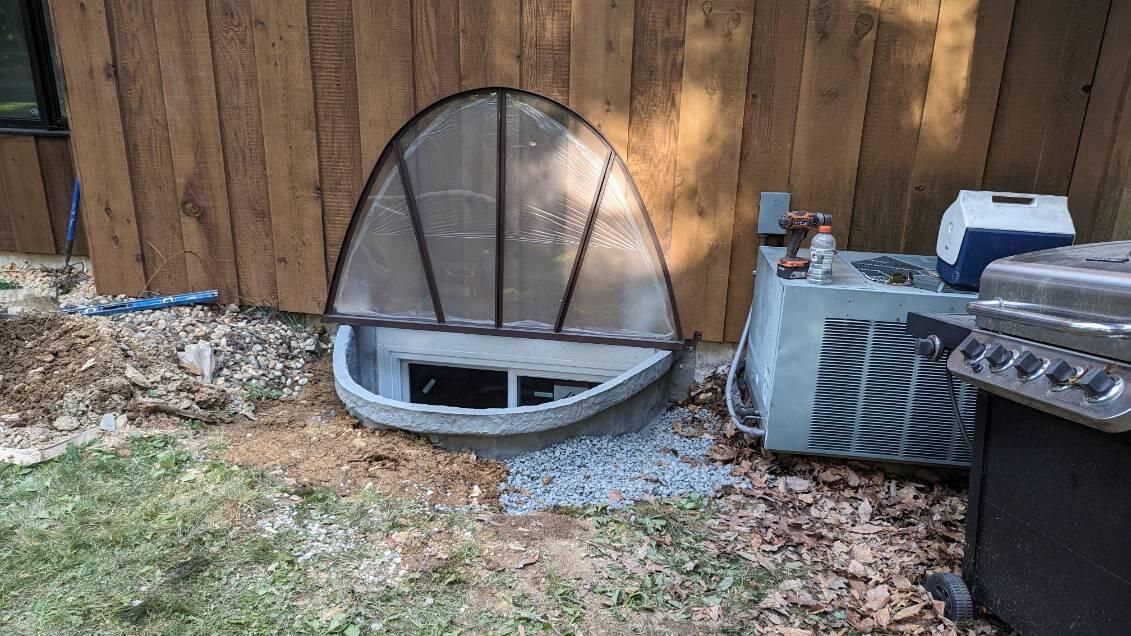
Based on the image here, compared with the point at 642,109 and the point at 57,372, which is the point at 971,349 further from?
the point at 57,372

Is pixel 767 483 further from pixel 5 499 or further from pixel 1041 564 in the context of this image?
pixel 5 499

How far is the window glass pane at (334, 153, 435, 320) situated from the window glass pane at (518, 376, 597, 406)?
0.69 m

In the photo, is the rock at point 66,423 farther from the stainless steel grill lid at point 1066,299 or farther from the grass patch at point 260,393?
the stainless steel grill lid at point 1066,299

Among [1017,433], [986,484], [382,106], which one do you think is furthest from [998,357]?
[382,106]

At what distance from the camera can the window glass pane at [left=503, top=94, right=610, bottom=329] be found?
135 inches

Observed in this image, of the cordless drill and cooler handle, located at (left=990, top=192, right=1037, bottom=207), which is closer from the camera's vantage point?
cooler handle, located at (left=990, top=192, right=1037, bottom=207)

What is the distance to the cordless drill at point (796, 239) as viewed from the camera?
263 cm

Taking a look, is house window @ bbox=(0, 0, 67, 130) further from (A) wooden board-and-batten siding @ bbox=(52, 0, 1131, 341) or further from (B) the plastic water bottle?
(B) the plastic water bottle

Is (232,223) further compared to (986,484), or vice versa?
(232,223)

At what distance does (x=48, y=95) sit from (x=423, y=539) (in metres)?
5.03

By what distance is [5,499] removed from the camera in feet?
8.32

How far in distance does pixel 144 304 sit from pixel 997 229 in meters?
4.41

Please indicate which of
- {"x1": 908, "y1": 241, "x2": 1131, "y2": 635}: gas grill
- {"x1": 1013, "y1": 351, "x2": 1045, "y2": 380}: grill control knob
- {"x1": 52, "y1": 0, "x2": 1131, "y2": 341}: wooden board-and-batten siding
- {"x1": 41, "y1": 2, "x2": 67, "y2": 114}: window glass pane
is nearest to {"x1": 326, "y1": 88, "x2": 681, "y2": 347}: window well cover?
{"x1": 52, "y1": 0, "x2": 1131, "y2": 341}: wooden board-and-batten siding

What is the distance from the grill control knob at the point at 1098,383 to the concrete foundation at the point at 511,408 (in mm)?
1985
